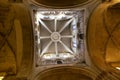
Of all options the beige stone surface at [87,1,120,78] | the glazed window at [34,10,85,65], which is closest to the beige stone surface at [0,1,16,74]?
the glazed window at [34,10,85,65]

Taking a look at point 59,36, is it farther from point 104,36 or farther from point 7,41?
point 7,41

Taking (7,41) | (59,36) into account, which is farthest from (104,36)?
(7,41)

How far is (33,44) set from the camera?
9.75m

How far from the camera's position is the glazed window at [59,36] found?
35.1 feet

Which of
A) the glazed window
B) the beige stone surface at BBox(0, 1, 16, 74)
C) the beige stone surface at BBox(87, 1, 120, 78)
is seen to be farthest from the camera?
the glazed window

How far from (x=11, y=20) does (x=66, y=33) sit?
17.4 ft

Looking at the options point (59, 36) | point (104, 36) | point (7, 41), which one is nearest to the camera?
point (7, 41)

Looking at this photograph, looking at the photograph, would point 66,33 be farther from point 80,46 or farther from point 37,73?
point 37,73

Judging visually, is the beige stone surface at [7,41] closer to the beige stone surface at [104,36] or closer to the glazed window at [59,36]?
→ the glazed window at [59,36]

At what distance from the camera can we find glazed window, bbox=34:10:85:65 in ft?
35.1

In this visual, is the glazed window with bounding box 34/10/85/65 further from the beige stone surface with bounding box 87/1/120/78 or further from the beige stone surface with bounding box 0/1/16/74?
the beige stone surface with bounding box 0/1/16/74

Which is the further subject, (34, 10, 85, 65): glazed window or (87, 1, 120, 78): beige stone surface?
(34, 10, 85, 65): glazed window

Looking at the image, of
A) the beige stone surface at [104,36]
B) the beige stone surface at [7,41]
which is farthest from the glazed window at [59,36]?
the beige stone surface at [7,41]

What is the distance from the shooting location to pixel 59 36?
13641 millimetres
